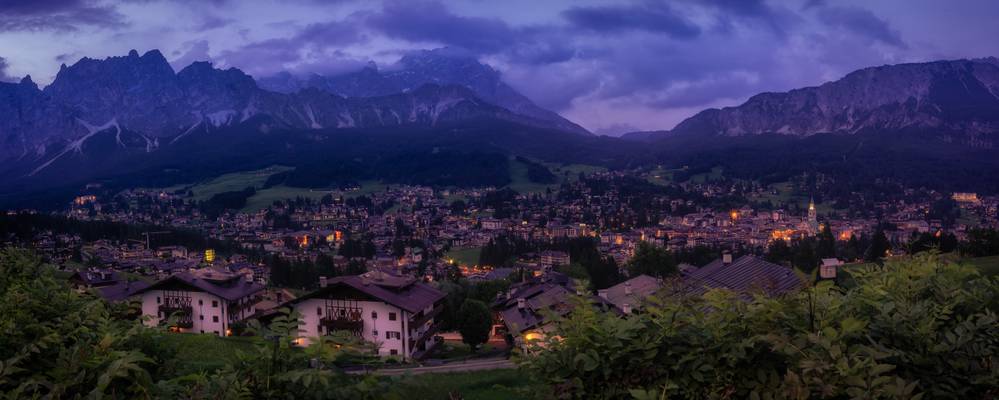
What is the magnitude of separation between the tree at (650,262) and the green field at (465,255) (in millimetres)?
51842

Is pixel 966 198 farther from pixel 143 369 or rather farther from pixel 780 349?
pixel 143 369

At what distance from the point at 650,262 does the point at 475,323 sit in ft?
72.9

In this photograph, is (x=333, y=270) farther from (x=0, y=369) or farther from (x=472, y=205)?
(x=472, y=205)

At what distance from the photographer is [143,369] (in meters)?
4.04

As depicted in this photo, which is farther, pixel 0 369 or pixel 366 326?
pixel 366 326

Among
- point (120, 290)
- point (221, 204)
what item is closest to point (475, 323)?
point (120, 290)

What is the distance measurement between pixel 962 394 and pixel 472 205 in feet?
636

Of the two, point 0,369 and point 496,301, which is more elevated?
point 0,369

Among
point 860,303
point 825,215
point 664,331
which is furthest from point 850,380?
point 825,215

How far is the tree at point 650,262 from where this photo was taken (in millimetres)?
51500

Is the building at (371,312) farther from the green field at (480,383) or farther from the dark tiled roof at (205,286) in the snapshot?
the green field at (480,383)

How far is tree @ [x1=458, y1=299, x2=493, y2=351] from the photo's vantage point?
35.1 m

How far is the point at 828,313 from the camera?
4316 millimetres

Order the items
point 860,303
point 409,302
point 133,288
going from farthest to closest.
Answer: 1. point 133,288
2. point 409,302
3. point 860,303
